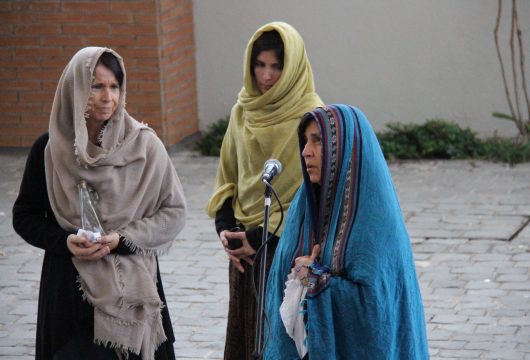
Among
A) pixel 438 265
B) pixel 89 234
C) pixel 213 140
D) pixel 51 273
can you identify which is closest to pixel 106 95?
→ pixel 89 234

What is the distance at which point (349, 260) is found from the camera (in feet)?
13.0

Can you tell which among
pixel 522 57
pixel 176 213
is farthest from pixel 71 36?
pixel 176 213

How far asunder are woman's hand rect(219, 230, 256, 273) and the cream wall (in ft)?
23.3

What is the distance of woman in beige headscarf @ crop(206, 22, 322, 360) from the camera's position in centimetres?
516

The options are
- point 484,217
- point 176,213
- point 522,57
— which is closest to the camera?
point 176,213

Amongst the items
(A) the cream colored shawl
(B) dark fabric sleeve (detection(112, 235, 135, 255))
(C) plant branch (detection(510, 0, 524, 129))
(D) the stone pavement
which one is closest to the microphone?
(A) the cream colored shawl

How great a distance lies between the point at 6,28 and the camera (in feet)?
39.5

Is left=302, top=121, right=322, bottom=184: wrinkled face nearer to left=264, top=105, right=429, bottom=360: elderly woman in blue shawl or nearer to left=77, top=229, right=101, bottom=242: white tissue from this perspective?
left=264, top=105, right=429, bottom=360: elderly woman in blue shawl

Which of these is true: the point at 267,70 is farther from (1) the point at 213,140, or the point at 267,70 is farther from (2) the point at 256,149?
(1) the point at 213,140

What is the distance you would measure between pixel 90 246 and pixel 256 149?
38.5 inches

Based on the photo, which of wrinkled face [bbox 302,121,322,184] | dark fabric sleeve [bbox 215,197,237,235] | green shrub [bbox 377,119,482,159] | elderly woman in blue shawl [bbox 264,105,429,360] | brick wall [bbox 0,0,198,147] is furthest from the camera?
brick wall [bbox 0,0,198,147]

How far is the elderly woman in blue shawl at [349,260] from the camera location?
3941mm

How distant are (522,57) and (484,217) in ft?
8.93

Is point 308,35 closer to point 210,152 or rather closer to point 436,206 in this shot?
point 210,152
